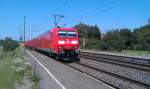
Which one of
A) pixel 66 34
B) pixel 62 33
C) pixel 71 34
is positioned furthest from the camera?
pixel 71 34

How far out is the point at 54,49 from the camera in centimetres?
2964

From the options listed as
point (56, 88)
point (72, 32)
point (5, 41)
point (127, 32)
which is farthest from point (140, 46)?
point (56, 88)

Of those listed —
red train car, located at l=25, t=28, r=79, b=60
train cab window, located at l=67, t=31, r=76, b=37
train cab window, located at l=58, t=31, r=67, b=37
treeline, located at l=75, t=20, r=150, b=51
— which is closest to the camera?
red train car, located at l=25, t=28, r=79, b=60

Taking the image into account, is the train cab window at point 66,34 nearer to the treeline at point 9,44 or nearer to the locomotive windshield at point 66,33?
the locomotive windshield at point 66,33

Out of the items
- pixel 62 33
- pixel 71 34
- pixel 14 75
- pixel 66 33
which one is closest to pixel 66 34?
pixel 66 33

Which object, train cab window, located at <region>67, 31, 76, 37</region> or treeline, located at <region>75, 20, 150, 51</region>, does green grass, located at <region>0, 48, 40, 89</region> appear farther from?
treeline, located at <region>75, 20, 150, 51</region>

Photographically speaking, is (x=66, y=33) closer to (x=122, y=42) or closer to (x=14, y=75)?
(x=14, y=75)

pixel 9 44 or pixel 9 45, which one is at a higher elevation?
pixel 9 44

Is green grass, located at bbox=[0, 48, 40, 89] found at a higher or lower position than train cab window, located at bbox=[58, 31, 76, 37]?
lower

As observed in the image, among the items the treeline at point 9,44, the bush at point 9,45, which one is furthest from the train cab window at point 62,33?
the bush at point 9,45

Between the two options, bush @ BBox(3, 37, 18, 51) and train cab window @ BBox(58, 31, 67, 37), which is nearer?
train cab window @ BBox(58, 31, 67, 37)

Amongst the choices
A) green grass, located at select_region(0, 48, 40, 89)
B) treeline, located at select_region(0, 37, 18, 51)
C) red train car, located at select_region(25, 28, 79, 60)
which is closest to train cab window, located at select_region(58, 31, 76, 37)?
red train car, located at select_region(25, 28, 79, 60)

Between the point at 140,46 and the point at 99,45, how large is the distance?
10.8m

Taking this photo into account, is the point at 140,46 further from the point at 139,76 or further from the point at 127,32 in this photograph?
the point at 139,76
